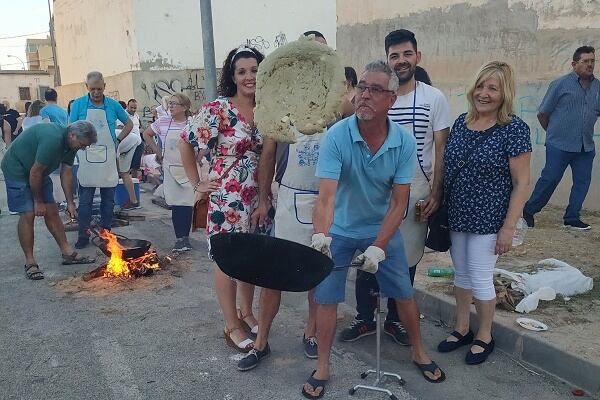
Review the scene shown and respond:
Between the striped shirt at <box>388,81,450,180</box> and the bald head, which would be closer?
the striped shirt at <box>388,81,450,180</box>

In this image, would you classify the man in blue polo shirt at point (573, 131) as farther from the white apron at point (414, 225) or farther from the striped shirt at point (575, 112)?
the white apron at point (414, 225)

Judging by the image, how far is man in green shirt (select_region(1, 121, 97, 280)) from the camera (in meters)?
5.55

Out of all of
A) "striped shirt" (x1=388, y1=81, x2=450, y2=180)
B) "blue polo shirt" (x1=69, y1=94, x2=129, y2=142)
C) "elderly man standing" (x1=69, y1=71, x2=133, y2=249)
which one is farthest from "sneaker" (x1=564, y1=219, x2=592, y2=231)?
"blue polo shirt" (x1=69, y1=94, x2=129, y2=142)

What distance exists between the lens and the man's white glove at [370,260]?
296 cm

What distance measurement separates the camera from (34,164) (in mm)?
5543

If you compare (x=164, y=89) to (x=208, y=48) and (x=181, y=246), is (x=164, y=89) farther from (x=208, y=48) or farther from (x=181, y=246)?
(x=181, y=246)

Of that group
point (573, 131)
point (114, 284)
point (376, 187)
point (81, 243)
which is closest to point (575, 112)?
point (573, 131)

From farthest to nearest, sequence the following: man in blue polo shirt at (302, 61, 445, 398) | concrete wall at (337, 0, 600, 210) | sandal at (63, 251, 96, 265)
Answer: concrete wall at (337, 0, 600, 210) → sandal at (63, 251, 96, 265) → man in blue polo shirt at (302, 61, 445, 398)

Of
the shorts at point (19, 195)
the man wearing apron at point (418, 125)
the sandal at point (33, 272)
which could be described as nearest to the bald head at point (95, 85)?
the shorts at point (19, 195)

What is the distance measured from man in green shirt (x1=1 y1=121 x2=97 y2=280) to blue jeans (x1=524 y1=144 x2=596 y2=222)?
5318 millimetres

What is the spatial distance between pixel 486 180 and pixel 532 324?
119cm

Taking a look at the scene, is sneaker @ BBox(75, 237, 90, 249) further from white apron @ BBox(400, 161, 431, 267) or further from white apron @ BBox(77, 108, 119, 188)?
white apron @ BBox(400, 161, 431, 267)

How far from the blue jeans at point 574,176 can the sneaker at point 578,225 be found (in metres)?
0.04

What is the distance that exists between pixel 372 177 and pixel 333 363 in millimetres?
1399
